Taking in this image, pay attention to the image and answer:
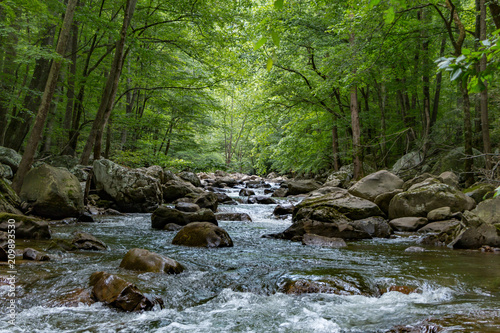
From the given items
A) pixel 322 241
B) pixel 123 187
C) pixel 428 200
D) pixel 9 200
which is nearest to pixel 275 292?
pixel 322 241

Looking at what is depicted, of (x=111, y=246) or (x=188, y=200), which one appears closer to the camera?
(x=111, y=246)

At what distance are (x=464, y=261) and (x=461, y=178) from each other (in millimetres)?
8030

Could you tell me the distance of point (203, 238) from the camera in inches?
249

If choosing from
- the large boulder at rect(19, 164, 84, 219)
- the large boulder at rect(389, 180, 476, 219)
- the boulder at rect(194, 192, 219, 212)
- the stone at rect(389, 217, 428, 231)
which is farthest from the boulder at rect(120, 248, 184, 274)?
the large boulder at rect(389, 180, 476, 219)

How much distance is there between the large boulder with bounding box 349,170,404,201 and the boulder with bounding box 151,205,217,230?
4828mm

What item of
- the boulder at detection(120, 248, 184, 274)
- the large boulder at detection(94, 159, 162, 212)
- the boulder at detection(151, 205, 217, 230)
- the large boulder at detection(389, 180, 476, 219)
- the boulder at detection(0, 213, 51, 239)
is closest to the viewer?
the boulder at detection(120, 248, 184, 274)

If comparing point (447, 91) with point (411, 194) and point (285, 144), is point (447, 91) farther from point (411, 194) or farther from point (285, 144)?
point (411, 194)

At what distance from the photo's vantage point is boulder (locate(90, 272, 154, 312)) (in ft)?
10.9

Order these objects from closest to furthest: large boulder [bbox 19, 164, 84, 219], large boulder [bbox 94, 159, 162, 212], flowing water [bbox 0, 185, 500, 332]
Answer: flowing water [bbox 0, 185, 500, 332], large boulder [bbox 19, 164, 84, 219], large boulder [bbox 94, 159, 162, 212]

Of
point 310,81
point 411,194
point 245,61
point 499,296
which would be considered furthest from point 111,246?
point 310,81

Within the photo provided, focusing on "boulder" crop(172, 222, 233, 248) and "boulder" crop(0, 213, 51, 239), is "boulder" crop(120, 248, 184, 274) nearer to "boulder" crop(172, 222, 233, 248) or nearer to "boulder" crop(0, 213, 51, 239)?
"boulder" crop(172, 222, 233, 248)

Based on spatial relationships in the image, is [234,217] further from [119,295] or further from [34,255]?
[119,295]

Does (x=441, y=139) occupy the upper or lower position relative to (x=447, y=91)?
lower

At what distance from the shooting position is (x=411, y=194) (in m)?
8.55
